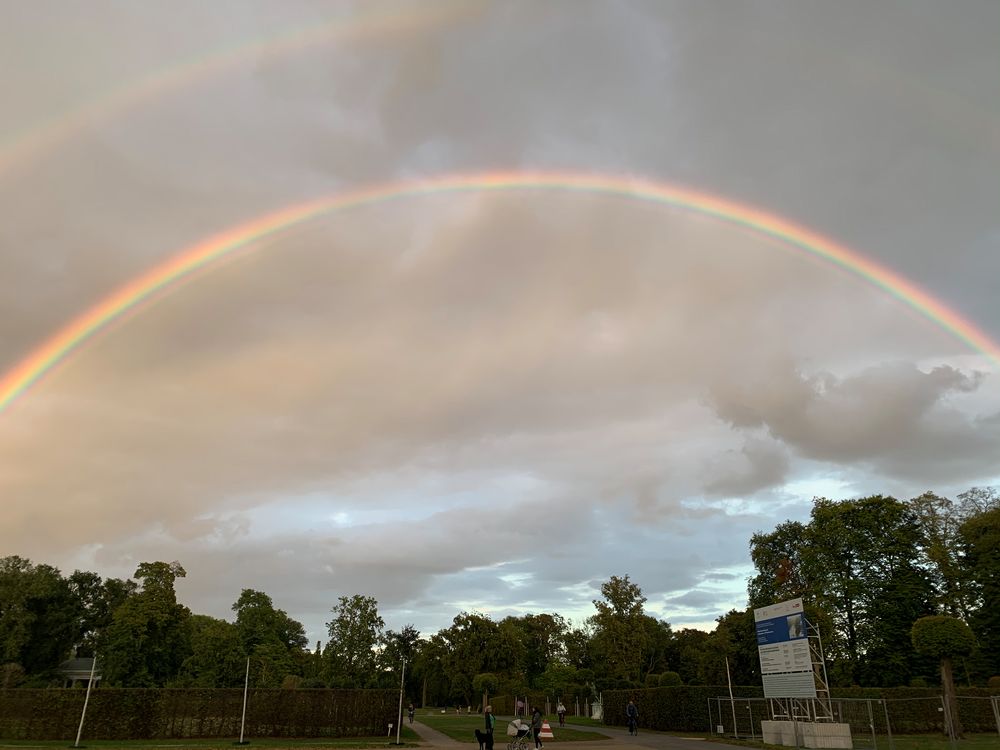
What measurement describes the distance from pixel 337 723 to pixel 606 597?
32.0 metres

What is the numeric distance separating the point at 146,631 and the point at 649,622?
45726mm

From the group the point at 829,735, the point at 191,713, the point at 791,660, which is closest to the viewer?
the point at 829,735

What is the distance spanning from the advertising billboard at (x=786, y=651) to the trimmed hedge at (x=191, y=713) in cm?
1753

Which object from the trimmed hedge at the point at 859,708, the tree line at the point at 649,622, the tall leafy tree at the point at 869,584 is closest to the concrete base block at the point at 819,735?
the trimmed hedge at the point at 859,708

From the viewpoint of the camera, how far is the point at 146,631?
171 ft

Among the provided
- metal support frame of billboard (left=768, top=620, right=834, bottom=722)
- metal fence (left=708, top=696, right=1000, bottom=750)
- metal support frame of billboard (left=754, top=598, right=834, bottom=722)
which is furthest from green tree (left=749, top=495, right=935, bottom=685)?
metal support frame of billboard (left=754, top=598, right=834, bottom=722)

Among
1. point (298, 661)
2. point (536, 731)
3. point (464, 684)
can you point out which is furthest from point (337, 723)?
point (298, 661)

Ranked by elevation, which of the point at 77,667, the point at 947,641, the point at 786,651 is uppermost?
the point at 947,641

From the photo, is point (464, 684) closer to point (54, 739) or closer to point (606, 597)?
point (606, 597)

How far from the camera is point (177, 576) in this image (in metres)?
54.3

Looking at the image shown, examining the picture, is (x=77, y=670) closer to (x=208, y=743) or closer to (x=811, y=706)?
(x=208, y=743)

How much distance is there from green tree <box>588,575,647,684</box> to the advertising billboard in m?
30.4

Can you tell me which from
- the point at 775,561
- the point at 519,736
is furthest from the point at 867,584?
the point at 519,736

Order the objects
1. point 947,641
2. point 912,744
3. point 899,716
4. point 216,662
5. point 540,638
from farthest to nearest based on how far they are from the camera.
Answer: point 540,638, point 216,662, point 899,716, point 947,641, point 912,744
